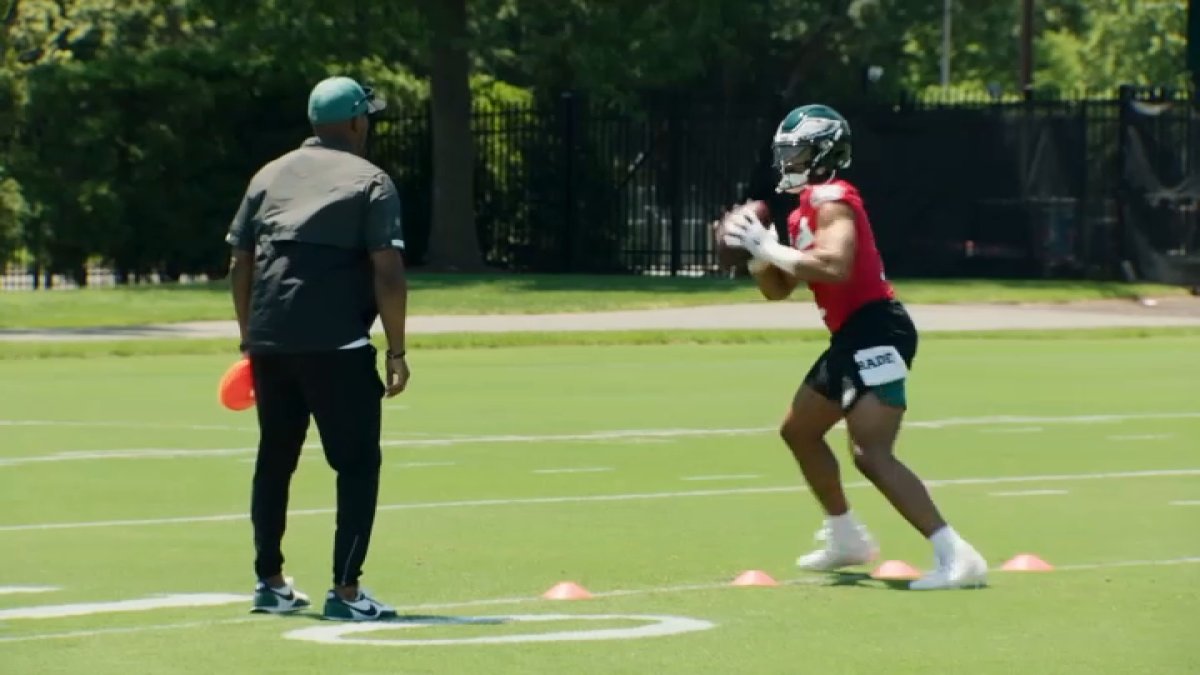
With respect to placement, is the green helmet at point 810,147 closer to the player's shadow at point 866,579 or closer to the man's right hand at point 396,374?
the player's shadow at point 866,579

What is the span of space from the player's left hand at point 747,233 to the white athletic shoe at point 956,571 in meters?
1.34

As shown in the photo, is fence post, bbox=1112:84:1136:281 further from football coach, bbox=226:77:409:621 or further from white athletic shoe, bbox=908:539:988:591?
football coach, bbox=226:77:409:621

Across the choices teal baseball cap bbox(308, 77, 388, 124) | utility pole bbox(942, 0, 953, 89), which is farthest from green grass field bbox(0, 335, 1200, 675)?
utility pole bbox(942, 0, 953, 89)

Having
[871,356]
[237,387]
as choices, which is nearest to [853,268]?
[871,356]

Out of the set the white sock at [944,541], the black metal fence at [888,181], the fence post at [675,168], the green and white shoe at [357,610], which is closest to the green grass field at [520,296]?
the black metal fence at [888,181]

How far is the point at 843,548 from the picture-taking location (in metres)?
11.3

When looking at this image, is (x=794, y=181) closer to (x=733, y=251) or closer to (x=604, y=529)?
(x=733, y=251)

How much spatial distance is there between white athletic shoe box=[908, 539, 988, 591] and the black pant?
2171mm

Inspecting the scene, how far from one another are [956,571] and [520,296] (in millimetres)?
23635

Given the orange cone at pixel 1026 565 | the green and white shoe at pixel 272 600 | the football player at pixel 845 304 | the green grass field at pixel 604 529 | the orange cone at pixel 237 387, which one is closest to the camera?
the green grass field at pixel 604 529

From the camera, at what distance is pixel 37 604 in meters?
10.4

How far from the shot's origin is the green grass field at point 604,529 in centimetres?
923

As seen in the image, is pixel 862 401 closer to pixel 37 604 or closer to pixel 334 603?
pixel 334 603

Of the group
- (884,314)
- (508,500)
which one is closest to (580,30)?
(508,500)
